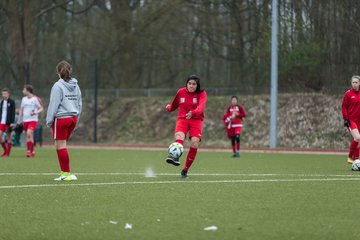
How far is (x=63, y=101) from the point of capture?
13422 mm

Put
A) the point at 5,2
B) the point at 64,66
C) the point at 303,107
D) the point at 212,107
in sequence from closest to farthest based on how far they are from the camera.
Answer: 1. the point at 64,66
2. the point at 303,107
3. the point at 212,107
4. the point at 5,2

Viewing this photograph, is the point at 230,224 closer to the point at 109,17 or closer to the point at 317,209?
the point at 317,209

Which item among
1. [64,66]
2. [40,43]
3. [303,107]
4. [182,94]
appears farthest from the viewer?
[40,43]

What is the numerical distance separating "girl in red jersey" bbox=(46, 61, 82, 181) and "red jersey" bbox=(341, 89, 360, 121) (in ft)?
21.3

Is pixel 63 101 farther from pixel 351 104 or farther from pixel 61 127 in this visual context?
pixel 351 104

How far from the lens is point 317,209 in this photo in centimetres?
941

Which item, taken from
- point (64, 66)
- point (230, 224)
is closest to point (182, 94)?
point (64, 66)

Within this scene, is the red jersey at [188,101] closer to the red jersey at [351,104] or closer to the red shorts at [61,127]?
the red shorts at [61,127]

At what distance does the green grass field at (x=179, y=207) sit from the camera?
7797 mm

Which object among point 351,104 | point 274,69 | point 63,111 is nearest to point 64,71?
point 63,111

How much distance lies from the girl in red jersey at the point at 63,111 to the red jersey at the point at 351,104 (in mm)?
6478

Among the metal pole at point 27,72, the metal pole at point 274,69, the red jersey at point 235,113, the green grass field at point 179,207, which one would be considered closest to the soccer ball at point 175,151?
the green grass field at point 179,207

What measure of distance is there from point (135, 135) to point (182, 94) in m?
26.1

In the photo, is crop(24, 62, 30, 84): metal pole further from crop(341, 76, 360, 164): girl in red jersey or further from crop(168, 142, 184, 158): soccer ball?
crop(168, 142, 184, 158): soccer ball
